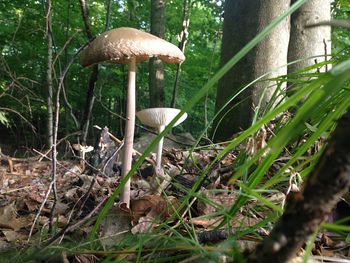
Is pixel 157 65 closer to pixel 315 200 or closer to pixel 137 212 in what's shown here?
pixel 137 212

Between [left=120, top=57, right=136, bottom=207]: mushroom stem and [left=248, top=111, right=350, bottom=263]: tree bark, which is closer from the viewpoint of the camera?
[left=248, top=111, right=350, bottom=263]: tree bark

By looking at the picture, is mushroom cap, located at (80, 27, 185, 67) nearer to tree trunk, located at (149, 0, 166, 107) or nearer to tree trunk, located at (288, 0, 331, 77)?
tree trunk, located at (288, 0, 331, 77)

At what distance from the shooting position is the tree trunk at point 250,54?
302 cm

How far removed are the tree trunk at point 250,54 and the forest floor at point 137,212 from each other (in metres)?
0.55

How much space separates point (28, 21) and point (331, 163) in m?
7.95

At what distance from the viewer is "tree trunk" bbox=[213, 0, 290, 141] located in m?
3.02

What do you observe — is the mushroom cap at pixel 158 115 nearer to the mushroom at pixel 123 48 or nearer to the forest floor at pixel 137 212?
the forest floor at pixel 137 212

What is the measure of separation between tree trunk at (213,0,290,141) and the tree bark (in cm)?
262

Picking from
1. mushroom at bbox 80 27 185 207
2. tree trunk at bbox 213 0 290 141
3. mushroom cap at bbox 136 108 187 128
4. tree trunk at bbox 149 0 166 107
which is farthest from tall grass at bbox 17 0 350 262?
tree trunk at bbox 149 0 166 107

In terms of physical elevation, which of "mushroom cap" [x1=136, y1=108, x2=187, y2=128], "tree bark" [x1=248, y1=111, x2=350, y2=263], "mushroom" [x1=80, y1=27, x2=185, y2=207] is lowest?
"mushroom cap" [x1=136, y1=108, x2=187, y2=128]

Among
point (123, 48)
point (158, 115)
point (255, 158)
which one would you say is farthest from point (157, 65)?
point (255, 158)

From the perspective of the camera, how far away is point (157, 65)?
723 centimetres

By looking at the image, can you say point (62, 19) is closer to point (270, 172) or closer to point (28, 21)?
point (28, 21)

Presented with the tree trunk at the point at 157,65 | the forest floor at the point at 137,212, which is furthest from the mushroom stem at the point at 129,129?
the tree trunk at the point at 157,65
